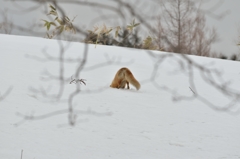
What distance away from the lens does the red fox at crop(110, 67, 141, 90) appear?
4.03 meters

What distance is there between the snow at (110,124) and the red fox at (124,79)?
0.08 m

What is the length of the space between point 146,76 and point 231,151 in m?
2.29

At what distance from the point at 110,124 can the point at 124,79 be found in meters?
1.29

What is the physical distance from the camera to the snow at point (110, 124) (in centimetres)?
234

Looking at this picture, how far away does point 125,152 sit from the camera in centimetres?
235

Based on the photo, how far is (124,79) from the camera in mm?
4098

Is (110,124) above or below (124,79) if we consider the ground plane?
below

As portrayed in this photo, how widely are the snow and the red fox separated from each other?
0.28 feet

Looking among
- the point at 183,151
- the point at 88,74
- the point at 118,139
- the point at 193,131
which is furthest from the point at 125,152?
the point at 88,74

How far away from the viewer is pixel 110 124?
113 inches

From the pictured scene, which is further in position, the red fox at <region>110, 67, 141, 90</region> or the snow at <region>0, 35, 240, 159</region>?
the red fox at <region>110, 67, 141, 90</region>

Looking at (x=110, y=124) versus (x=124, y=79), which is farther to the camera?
(x=124, y=79)

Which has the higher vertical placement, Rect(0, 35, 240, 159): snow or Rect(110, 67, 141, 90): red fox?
Rect(110, 67, 141, 90): red fox

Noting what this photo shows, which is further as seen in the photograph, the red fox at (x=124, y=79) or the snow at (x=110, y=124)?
the red fox at (x=124, y=79)
